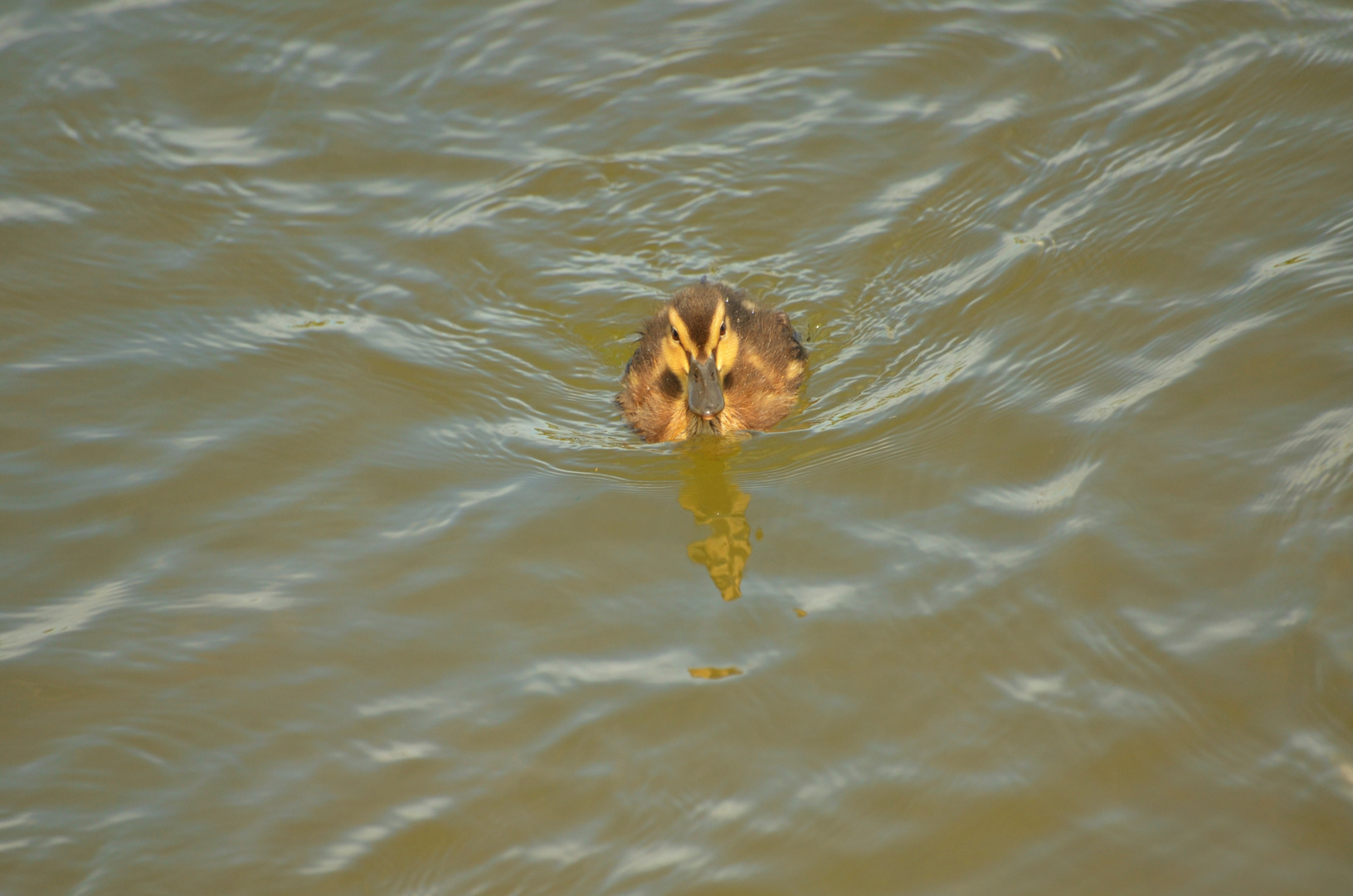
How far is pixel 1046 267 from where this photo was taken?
6.22 metres

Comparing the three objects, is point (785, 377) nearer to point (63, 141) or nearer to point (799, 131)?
point (799, 131)

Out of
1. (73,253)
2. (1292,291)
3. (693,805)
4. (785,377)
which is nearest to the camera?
(693,805)

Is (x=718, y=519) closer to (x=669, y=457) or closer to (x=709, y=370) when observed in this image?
(x=669, y=457)

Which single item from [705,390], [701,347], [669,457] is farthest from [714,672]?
[701,347]

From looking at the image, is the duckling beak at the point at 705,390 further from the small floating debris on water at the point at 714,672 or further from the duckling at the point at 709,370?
the small floating debris on water at the point at 714,672

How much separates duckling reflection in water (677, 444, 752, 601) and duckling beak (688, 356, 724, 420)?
0.21 metres

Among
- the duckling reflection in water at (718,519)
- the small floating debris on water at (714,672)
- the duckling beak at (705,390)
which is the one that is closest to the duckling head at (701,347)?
the duckling beak at (705,390)

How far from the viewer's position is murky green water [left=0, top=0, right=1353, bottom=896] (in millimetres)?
3697

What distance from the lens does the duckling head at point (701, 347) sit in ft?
18.6

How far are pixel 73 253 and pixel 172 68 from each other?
211cm

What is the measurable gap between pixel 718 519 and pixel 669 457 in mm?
634

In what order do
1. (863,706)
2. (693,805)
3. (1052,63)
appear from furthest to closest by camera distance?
1. (1052,63)
2. (863,706)
3. (693,805)

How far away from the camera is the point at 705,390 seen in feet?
18.6

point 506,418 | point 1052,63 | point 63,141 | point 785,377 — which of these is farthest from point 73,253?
point 1052,63
